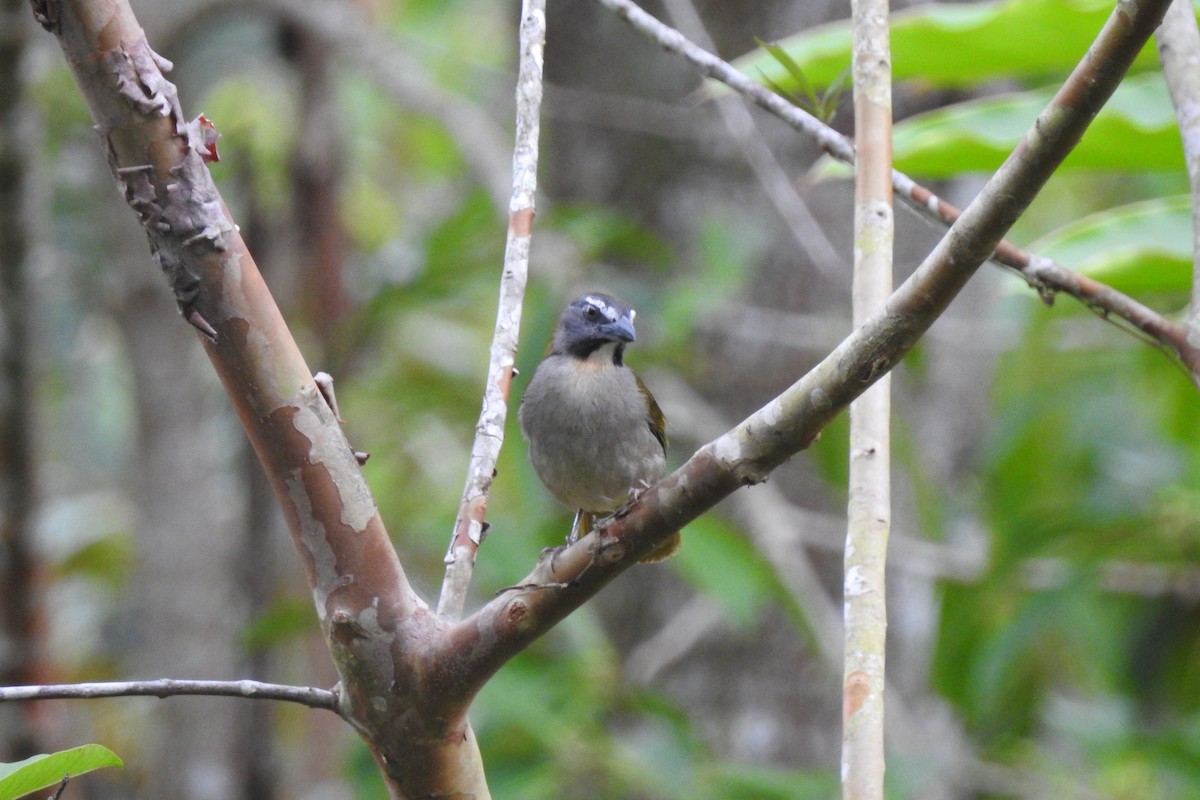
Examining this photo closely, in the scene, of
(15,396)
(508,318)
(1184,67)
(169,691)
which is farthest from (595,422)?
(15,396)

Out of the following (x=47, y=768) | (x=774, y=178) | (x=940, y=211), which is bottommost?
(x=47, y=768)

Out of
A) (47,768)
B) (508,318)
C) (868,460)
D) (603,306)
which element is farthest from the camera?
(603,306)

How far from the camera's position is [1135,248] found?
2.97m

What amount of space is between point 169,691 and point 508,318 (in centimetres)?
83

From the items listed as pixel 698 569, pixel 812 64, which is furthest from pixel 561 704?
pixel 812 64

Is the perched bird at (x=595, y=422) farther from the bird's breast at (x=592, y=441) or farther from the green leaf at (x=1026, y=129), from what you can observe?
the green leaf at (x=1026, y=129)

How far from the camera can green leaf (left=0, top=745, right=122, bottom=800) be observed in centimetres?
167

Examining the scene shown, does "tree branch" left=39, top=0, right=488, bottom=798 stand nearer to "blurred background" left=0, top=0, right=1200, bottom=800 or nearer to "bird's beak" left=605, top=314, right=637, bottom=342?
"bird's beak" left=605, top=314, right=637, bottom=342

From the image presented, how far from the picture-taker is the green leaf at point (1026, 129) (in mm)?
2957

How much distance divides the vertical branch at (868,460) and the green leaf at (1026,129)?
33.4 inches

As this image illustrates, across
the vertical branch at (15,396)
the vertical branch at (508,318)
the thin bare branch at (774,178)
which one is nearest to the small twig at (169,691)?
the vertical branch at (508,318)

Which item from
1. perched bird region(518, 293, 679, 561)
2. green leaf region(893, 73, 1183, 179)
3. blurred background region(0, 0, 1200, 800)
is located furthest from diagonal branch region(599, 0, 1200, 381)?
perched bird region(518, 293, 679, 561)

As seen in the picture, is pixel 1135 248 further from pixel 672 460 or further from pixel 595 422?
pixel 672 460

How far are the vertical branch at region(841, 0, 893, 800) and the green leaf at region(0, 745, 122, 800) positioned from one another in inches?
38.6
